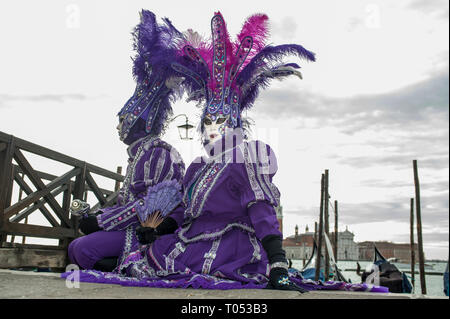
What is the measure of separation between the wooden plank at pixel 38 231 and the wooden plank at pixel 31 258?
229 mm

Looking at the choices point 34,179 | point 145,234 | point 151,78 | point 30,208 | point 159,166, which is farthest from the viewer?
point 30,208

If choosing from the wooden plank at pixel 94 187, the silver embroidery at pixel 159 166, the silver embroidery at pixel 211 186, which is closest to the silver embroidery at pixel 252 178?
the silver embroidery at pixel 211 186

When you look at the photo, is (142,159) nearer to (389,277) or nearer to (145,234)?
(145,234)

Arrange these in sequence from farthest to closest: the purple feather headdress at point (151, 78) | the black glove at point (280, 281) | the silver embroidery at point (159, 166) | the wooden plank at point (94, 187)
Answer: the wooden plank at point (94, 187) < the purple feather headdress at point (151, 78) < the silver embroidery at point (159, 166) < the black glove at point (280, 281)

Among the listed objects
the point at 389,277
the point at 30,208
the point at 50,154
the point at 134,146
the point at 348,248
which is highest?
the point at 50,154

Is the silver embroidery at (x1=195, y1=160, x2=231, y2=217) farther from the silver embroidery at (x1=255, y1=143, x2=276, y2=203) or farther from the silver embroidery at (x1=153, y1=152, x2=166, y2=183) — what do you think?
the silver embroidery at (x1=153, y1=152, x2=166, y2=183)

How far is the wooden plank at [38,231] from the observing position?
5.50m

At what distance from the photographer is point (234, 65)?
3.83 metres

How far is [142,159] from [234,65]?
1.29 meters

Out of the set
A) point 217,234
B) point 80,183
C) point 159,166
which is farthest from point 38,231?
A: point 217,234

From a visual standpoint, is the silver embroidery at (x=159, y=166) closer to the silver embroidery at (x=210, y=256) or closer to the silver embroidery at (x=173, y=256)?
the silver embroidery at (x=173, y=256)

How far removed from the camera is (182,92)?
476 centimetres

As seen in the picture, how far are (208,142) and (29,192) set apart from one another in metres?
3.88
